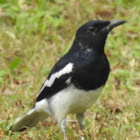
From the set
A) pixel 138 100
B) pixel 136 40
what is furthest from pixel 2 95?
pixel 136 40

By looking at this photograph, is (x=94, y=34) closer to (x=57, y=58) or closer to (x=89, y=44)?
(x=89, y=44)

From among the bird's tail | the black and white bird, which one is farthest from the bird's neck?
the bird's tail

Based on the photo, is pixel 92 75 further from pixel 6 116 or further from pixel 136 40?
pixel 136 40

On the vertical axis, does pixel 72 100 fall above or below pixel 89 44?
below

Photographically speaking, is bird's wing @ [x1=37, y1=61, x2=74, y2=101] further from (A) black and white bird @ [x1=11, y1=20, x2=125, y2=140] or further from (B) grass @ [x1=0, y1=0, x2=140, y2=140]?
(B) grass @ [x1=0, y1=0, x2=140, y2=140]

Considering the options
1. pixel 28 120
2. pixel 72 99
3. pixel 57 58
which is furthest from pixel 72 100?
pixel 57 58
